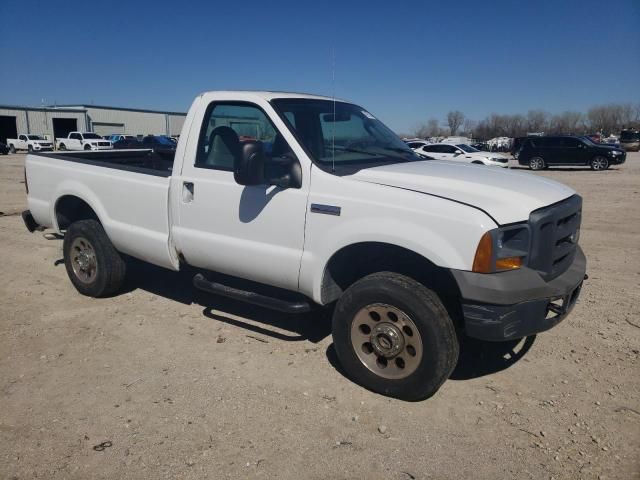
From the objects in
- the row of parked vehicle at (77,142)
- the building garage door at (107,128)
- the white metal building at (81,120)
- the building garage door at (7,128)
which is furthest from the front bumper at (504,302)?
the building garage door at (107,128)

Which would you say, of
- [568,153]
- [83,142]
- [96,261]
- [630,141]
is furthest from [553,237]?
[630,141]

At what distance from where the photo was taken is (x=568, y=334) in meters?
4.53

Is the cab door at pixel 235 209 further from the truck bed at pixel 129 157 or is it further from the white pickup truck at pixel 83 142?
the white pickup truck at pixel 83 142

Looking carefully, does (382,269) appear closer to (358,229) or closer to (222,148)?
(358,229)

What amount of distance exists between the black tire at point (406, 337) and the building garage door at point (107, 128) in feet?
224

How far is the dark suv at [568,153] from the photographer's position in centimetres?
2466

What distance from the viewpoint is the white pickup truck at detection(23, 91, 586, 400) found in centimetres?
315

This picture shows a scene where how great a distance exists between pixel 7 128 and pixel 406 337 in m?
68.0

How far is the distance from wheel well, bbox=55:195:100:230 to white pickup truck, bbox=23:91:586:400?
56 centimetres

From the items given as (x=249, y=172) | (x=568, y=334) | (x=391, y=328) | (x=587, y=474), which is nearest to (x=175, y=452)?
(x=391, y=328)

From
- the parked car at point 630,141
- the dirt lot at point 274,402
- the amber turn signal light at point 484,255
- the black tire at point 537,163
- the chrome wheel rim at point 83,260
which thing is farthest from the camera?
the parked car at point 630,141

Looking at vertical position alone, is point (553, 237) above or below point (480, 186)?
below

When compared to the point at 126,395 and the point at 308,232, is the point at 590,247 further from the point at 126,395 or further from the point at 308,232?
the point at 126,395

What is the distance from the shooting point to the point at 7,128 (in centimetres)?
5906
